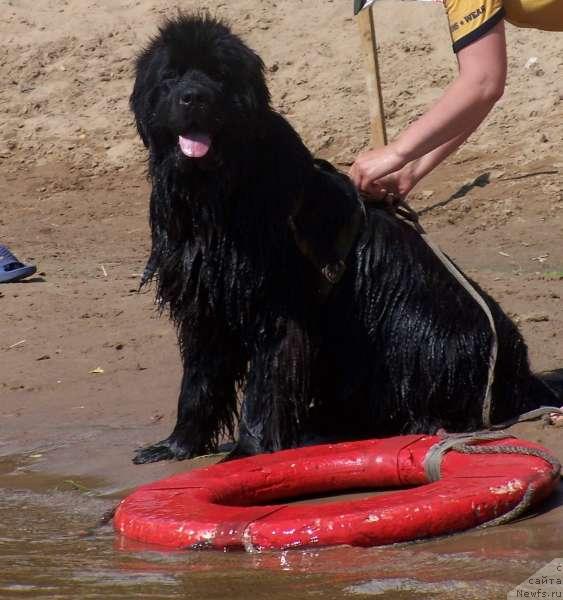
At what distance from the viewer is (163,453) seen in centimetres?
498

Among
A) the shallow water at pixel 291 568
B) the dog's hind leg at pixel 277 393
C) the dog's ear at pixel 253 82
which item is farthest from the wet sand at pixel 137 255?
the dog's ear at pixel 253 82

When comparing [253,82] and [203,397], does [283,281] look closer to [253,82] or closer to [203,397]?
[203,397]

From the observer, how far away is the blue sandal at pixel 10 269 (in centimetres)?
797

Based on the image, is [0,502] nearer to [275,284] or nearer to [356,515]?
[275,284]

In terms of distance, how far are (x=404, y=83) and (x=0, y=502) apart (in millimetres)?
7374

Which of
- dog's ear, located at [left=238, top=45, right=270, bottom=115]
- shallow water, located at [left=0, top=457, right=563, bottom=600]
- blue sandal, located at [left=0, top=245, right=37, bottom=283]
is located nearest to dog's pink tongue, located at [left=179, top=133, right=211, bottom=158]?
dog's ear, located at [left=238, top=45, right=270, bottom=115]

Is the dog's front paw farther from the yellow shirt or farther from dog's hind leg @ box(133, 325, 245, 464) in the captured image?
the yellow shirt

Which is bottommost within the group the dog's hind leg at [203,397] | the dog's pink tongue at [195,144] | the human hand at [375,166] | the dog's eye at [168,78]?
the dog's hind leg at [203,397]

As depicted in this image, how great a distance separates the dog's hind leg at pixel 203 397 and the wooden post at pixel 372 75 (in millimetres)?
4405

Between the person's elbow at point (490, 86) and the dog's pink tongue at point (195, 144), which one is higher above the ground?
the person's elbow at point (490, 86)

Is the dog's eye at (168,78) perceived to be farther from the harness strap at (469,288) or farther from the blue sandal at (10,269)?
the blue sandal at (10,269)

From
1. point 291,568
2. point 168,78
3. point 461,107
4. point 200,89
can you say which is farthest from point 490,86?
point 291,568

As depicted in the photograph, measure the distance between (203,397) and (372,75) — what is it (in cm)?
517

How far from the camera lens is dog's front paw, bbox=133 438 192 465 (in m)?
4.96
